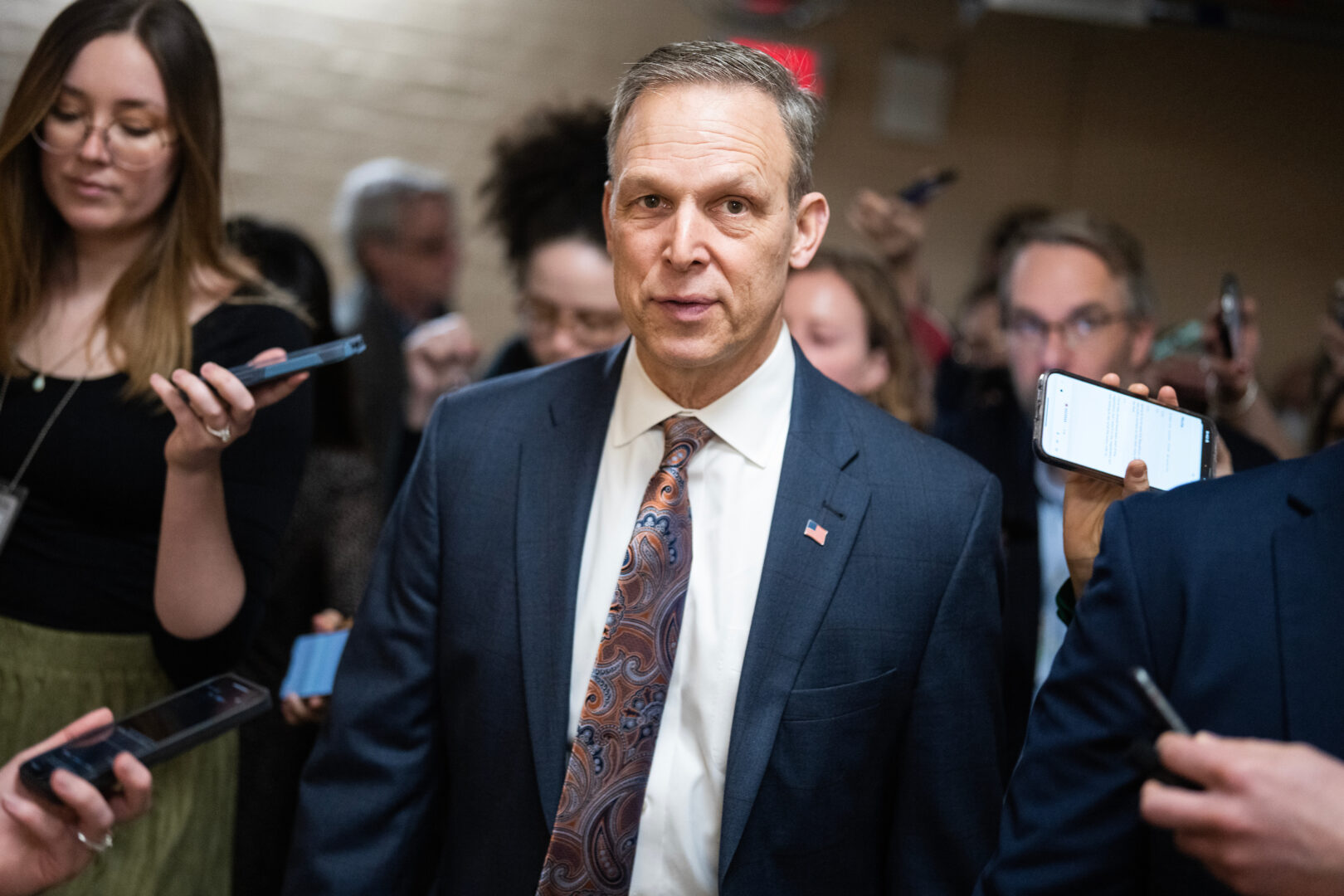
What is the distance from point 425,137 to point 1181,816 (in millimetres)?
4348

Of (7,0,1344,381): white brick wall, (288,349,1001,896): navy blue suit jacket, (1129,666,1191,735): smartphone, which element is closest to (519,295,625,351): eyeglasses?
(288,349,1001,896): navy blue suit jacket

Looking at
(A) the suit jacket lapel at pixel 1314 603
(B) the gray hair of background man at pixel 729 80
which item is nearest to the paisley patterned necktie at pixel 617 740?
A: (B) the gray hair of background man at pixel 729 80

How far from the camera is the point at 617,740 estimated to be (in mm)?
1323

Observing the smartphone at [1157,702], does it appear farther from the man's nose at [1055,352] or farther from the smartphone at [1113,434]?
the man's nose at [1055,352]

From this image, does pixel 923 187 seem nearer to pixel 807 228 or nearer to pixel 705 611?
pixel 807 228

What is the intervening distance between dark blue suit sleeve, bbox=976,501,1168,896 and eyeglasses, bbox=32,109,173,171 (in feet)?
4.35

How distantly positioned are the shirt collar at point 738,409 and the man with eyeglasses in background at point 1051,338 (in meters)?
0.82

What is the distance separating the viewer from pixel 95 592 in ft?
5.27

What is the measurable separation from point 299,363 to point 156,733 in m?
0.45

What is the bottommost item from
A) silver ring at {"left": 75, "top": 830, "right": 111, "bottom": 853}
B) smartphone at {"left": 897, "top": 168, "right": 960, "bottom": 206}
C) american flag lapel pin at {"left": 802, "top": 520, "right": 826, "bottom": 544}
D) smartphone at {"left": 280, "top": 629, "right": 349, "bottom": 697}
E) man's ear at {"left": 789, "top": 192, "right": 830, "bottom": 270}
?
silver ring at {"left": 75, "top": 830, "right": 111, "bottom": 853}

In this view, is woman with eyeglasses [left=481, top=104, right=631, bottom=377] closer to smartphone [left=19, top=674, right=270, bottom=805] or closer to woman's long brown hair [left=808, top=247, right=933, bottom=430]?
woman's long brown hair [left=808, top=247, right=933, bottom=430]

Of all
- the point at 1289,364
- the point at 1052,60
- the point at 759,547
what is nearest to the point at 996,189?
the point at 1052,60

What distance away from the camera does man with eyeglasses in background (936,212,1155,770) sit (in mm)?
2180

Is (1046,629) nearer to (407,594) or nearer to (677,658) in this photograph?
(677,658)
